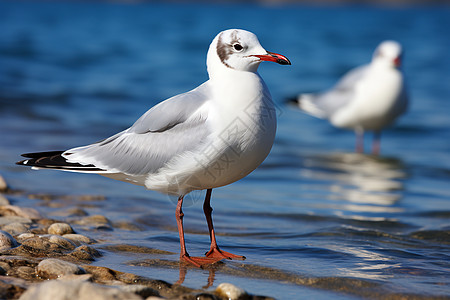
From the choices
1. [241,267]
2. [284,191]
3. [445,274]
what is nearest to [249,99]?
[241,267]

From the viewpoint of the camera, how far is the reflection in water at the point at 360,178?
5.88 meters

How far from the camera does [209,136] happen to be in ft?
11.3

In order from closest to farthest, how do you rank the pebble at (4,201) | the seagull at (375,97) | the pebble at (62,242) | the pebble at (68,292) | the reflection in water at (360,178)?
the pebble at (68,292), the pebble at (62,242), the pebble at (4,201), the reflection in water at (360,178), the seagull at (375,97)

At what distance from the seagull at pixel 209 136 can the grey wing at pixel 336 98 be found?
6330 mm

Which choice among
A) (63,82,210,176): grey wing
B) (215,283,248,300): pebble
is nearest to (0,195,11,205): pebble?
(63,82,210,176): grey wing

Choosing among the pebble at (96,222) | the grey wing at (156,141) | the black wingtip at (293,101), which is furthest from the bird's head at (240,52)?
the black wingtip at (293,101)

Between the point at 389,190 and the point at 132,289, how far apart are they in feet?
13.9

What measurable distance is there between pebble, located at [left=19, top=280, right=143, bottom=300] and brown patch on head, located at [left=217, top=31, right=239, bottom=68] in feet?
4.98

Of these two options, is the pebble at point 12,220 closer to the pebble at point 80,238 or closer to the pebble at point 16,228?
the pebble at point 16,228

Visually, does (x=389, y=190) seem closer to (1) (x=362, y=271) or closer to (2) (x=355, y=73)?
(1) (x=362, y=271)

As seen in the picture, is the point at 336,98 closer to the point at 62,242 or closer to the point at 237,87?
the point at 237,87

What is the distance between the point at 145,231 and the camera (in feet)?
14.7

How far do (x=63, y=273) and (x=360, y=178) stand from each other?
4.67 m

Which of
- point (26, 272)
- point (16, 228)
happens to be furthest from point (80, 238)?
point (26, 272)
